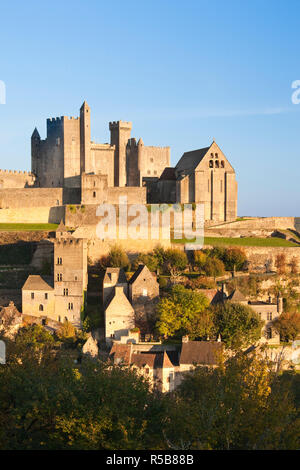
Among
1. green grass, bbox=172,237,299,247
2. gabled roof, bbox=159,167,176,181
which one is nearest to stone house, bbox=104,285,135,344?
green grass, bbox=172,237,299,247

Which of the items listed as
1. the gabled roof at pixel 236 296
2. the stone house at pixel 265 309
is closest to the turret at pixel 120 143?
the gabled roof at pixel 236 296

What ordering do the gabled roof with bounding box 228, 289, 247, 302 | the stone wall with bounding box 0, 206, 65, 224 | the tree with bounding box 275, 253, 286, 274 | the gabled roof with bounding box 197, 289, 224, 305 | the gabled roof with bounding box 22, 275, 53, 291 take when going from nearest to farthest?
the gabled roof with bounding box 22, 275, 53, 291, the gabled roof with bounding box 228, 289, 247, 302, the gabled roof with bounding box 197, 289, 224, 305, the tree with bounding box 275, 253, 286, 274, the stone wall with bounding box 0, 206, 65, 224

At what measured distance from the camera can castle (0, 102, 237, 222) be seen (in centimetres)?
5956

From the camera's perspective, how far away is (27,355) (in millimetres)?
31234

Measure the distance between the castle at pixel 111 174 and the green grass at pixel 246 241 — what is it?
4470mm

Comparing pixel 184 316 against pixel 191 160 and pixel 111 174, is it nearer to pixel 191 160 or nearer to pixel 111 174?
pixel 191 160

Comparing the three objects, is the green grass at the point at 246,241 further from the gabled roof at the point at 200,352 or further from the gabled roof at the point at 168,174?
the gabled roof at the point at 200,352

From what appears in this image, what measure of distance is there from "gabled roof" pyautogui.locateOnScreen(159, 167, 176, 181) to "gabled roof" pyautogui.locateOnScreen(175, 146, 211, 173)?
882 millimetres

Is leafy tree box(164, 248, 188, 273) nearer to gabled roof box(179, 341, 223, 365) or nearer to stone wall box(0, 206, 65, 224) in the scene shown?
gabled roof box(179, 341, 223, 365)

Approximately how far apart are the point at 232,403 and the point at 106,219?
31144 mm

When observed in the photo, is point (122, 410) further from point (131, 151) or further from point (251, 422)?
point (131, 151)

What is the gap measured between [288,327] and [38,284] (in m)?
16.2

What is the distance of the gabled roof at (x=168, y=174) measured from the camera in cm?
6397
